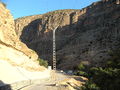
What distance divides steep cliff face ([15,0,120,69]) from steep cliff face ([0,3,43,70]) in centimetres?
3790

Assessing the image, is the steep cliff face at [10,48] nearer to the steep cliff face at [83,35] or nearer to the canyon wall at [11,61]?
the canyon wall at [11,61]

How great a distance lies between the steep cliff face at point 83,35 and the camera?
119m

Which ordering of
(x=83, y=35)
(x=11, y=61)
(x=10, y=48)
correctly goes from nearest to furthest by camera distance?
(x=11, y=61) → (x=10, y=48) → (x=83, y=35)

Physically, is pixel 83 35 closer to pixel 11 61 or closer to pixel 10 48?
pixel 10 48

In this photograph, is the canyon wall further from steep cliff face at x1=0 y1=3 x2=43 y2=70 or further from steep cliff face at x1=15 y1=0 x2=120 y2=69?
steep cliff face at x1=15 y1=0 x2=120 y2=69

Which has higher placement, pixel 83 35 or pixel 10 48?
pixel 83 35

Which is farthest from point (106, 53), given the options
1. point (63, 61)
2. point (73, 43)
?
point (73, 43)

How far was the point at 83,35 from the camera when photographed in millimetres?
145875

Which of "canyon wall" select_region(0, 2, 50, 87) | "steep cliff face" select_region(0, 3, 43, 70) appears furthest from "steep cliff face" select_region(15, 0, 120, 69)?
"canyon wall" select_region(0, 2, 50, 87)

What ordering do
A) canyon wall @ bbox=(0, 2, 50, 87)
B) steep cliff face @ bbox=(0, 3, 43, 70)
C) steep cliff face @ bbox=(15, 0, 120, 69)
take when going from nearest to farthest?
1. canyon wall @ bbox=(0, 2, 50, 87)
2. steep cliff face @ bbox=(0, 3, 43, 70)
3. steep cliff face @ bbox=(15, 0, 120, 69)

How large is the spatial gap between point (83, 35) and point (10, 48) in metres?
100

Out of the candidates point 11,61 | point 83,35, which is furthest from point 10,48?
point 83,35

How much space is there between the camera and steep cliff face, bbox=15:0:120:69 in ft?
392

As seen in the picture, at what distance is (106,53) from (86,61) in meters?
9.46
